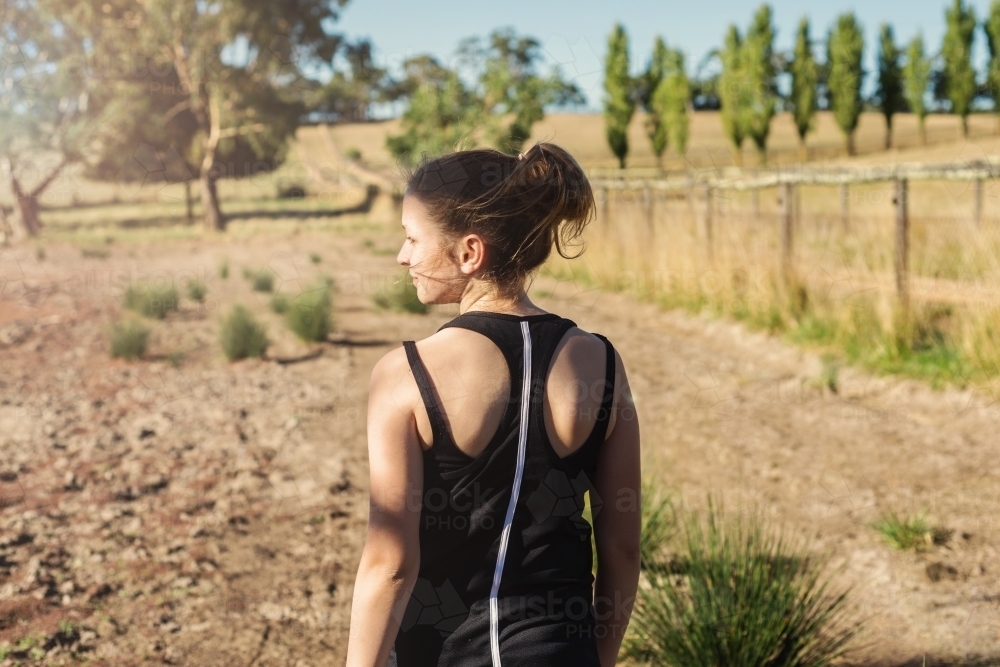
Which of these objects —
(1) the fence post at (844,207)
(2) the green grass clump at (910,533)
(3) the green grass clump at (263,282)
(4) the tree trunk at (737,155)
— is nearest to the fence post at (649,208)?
(1) the fence post at (844,207)

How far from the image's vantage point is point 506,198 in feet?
4.51

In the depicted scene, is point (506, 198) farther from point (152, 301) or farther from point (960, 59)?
point (960, 59)

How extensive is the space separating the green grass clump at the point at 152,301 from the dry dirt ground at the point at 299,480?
3.81ft

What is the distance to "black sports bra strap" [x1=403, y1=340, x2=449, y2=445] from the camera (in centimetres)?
132

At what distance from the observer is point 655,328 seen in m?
9.95

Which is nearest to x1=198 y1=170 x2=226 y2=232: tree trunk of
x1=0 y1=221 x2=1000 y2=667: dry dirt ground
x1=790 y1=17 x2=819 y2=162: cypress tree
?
x1=0 y1=221 x2=1000 y2=667: dry dirt ground

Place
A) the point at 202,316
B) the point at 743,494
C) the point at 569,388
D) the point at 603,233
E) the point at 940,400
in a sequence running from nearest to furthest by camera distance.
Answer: the point at 569,388, the point at 743,494, the point at 940,400, the point at 202,316, the point at 603,233

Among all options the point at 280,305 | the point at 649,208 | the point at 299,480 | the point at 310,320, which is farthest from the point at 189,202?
the point at 299,480

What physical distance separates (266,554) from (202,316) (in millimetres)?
7755

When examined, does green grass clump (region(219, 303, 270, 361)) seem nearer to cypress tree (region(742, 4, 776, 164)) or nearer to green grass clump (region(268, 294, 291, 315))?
green grass clump (region(268, 294, 291, 315))

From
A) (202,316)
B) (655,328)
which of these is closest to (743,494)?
(655,328)

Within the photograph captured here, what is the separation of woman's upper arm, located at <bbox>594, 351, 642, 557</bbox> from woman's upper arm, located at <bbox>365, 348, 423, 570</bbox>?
32cm

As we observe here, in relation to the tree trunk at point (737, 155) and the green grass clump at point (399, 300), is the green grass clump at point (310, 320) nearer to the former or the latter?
the green grass clump at point (399, 300)

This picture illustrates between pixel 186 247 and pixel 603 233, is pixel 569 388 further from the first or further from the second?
pixel 186 247
